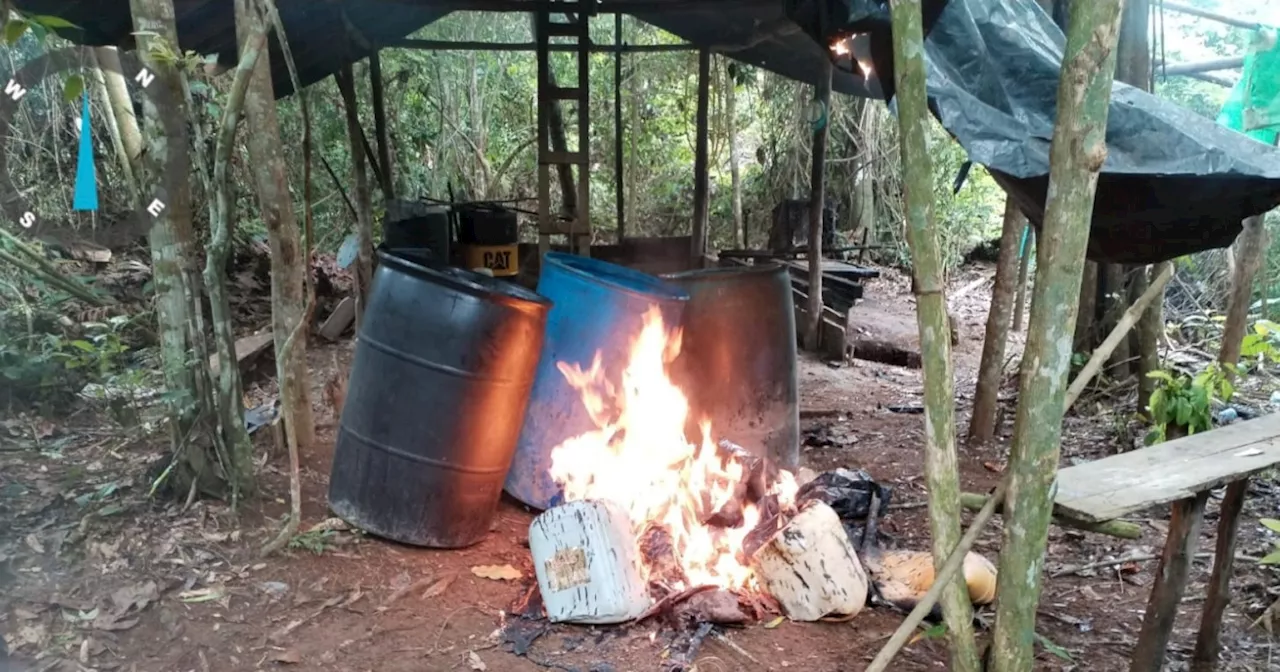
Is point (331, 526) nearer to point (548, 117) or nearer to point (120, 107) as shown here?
point (120, 107)

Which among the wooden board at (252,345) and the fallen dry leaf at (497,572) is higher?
the wooden board at (252,345)

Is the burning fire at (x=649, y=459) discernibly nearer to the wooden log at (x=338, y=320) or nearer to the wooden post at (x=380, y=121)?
the wooden log at (x=338, y=320)

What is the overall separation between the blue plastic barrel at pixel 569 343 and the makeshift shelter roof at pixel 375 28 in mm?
2408

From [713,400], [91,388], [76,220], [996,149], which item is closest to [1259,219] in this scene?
[996,149]

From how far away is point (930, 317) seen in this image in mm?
1933

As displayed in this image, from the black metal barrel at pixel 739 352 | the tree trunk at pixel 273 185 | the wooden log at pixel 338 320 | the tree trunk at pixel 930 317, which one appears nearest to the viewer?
the tree trunk at pixel 930 317

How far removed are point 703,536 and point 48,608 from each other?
232 centimetres

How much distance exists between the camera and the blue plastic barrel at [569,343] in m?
3.54

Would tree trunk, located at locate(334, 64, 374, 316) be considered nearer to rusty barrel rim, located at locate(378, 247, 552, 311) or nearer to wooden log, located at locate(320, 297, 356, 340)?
wooden log, located at locate(320, 297, 356, 340)

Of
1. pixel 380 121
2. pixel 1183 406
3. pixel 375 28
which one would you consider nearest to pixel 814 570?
pixel 1183 406

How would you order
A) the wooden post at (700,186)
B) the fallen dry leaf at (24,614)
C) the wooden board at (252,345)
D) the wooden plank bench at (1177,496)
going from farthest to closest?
the wooden post at (700,186), the wooden board at (252,345), the fallen dry leaf at (24,614), the wooden plank bench at (1177,496)

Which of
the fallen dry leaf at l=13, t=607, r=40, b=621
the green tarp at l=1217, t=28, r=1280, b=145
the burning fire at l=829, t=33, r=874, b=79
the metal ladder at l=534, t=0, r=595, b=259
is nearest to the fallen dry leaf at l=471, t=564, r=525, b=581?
the fallen dry leaf at l=13, t=607, r=40, b=621
